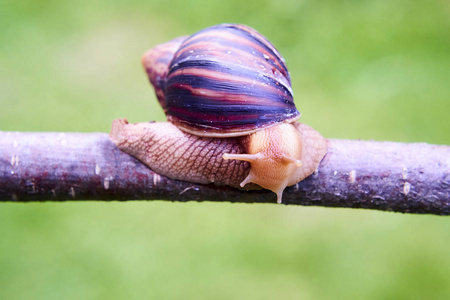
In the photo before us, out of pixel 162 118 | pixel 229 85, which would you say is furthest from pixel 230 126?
pixel 162 118

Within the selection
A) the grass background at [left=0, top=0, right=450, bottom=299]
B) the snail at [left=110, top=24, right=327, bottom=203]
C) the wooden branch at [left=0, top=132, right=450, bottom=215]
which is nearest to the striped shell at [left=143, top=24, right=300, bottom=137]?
the snail at [left=110, top=24, right=327, bottom=203]

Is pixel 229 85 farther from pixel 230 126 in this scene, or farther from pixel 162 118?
pixel 162 118

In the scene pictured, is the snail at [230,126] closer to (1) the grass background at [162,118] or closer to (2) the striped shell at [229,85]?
(2) the striped shell at [229,85]

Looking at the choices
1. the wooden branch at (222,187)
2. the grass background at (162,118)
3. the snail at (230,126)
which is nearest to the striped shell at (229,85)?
the snail at (230,126)

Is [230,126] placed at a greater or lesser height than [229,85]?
lesser

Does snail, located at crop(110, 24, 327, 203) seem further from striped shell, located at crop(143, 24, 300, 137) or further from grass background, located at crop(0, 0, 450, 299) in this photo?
grass background, located at crop(0, 0, 450, 299)

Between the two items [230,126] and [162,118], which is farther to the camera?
[162,118]
